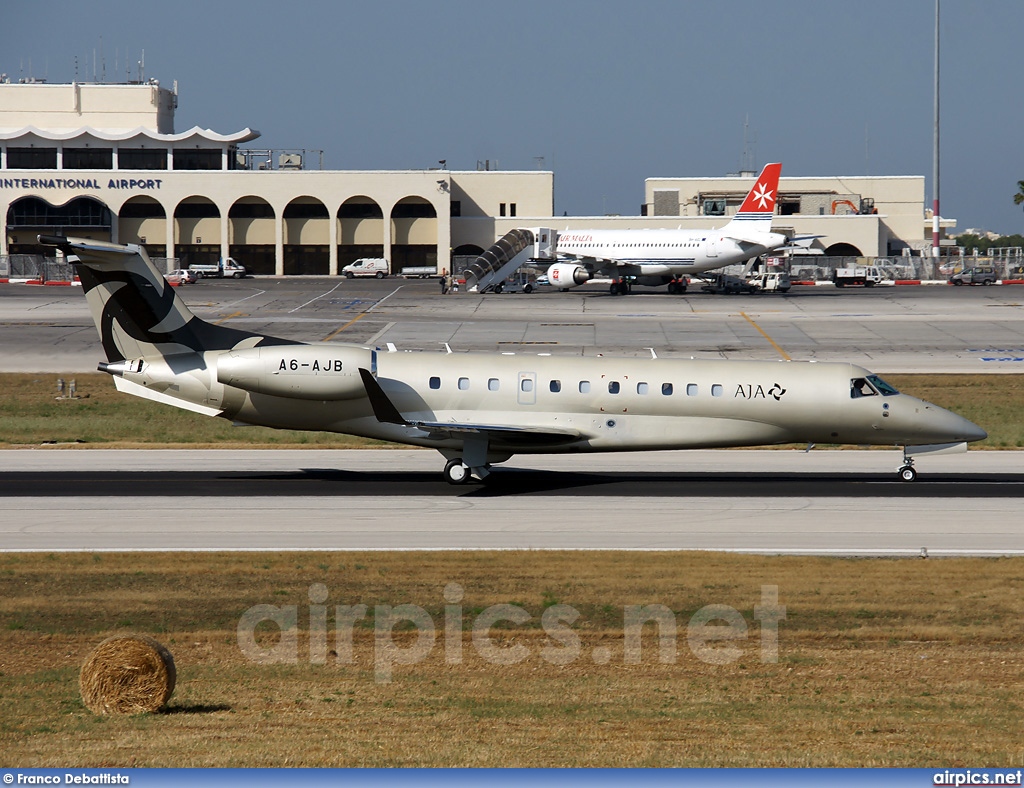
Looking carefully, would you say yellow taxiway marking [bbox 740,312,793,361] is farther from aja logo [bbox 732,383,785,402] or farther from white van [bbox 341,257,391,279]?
white van [bbox 341,257,391,279]

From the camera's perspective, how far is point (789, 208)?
11588 cm

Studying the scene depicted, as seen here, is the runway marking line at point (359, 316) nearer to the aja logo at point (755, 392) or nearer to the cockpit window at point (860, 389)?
the aja logo at point (755, 392)

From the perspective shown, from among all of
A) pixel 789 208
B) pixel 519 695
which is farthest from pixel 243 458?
pixel 789 208

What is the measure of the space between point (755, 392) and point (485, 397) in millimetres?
5999

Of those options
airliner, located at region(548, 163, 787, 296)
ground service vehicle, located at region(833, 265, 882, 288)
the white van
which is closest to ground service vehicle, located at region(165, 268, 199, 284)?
the white van

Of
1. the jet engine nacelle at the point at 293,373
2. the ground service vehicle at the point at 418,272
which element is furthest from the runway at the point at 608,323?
the jet engine nacelle at the point at 293,373

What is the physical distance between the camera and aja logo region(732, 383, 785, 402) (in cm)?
2528

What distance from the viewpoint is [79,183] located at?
333ft

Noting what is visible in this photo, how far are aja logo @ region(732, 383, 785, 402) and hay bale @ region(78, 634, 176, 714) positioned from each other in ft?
55.9

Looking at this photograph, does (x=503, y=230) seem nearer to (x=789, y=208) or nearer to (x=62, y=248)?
(x=789, y=208)

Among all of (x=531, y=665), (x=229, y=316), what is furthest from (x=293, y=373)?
(x=229, y=316)

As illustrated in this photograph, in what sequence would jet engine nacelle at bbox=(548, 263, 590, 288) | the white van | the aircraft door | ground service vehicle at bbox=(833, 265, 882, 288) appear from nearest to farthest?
the aircraft door → jet engine nacelle at bbox=(548, 263, 590, 288) → ground service vehicle at bbox=(833, 265, 882, 288) → the white van

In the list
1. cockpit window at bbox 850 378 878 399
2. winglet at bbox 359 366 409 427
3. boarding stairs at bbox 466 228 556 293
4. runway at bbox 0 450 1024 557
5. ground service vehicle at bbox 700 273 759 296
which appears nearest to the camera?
runway at bbox 0 450 1024 557

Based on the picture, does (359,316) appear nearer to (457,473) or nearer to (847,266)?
(457,473)
